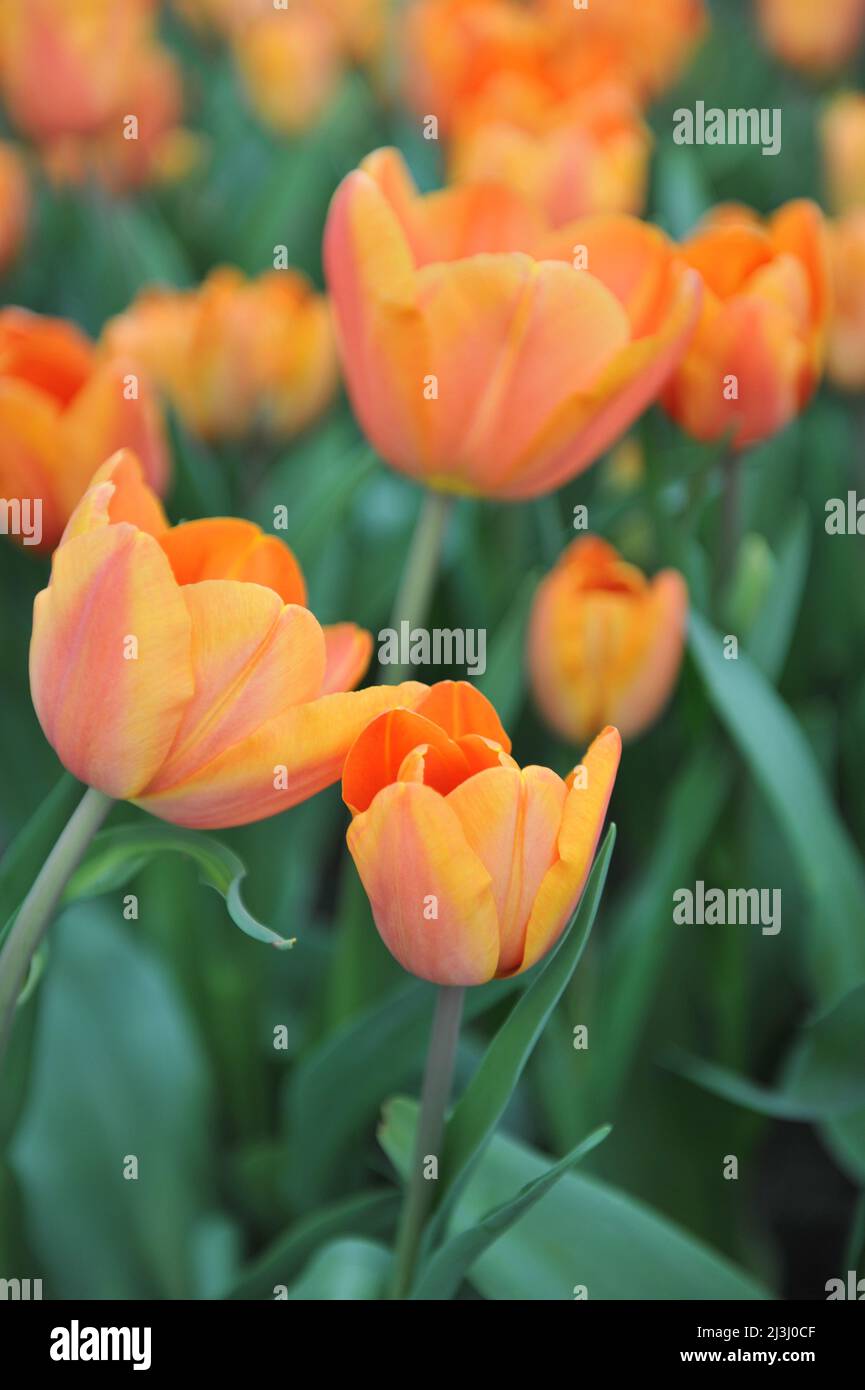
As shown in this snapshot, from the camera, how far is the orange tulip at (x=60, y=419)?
2.04 ft

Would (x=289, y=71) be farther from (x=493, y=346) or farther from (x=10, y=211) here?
(x=493, y=346)

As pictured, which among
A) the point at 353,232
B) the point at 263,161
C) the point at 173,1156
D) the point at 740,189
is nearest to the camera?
the point at 353,232

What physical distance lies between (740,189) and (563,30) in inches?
13.3

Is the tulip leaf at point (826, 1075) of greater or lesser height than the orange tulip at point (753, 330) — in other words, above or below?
below

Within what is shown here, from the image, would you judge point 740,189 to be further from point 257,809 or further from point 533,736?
point 257,809

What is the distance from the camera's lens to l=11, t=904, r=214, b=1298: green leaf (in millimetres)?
732

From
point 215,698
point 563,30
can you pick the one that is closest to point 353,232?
point 215,698

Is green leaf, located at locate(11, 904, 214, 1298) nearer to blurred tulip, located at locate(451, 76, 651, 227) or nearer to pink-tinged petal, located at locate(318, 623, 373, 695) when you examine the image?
pink-tinged petal, located at locate(318, 623, 373, 695)

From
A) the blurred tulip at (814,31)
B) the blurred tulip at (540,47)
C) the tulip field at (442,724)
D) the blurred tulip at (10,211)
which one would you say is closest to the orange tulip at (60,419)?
the tulip field at (442,724)

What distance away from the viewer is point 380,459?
62 centimetres

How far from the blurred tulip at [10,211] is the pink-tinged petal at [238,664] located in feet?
2.76

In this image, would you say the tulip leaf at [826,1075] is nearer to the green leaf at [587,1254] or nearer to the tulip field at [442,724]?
the tulip field at [442,724]

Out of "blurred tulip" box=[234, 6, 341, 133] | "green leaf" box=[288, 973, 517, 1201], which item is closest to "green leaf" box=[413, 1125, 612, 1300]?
"green leaf" box=[288, 973, 517, 1201]

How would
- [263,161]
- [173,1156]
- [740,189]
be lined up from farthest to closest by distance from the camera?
1. [263,161]
2. [740,189]
3. [173,1156]
